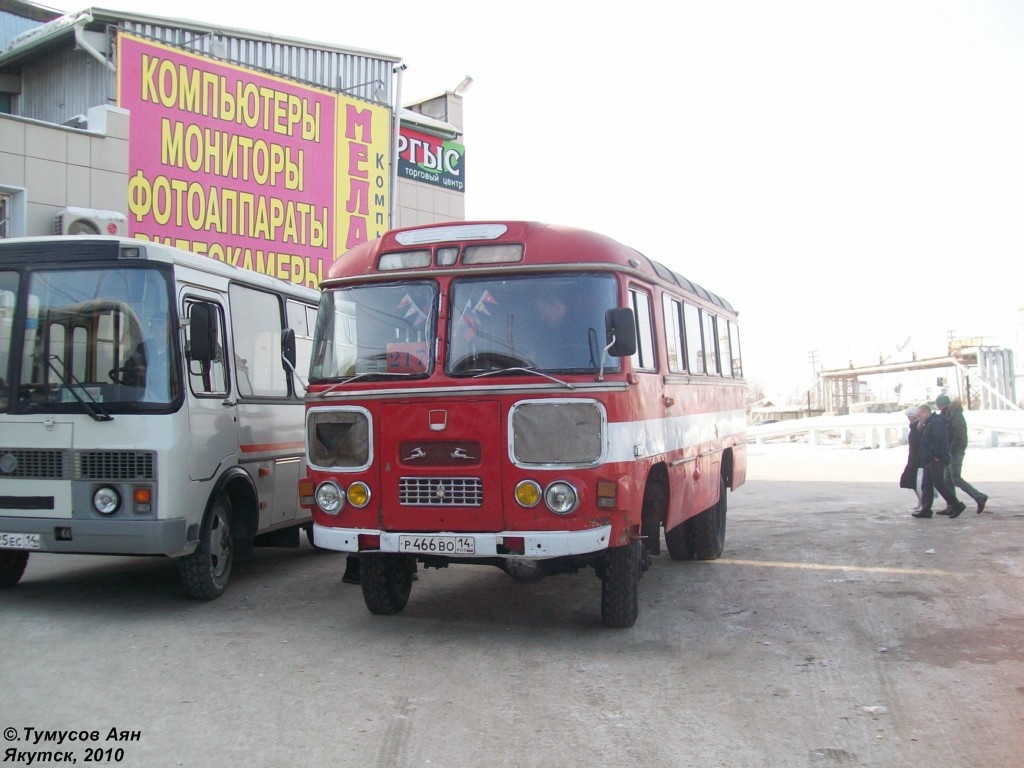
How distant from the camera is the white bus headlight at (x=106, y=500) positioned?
7688 mm

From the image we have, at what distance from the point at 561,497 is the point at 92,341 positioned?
3.92 m

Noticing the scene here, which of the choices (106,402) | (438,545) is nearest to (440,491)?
(438,545)

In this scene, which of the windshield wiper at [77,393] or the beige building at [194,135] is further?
the beige building at [194,135]

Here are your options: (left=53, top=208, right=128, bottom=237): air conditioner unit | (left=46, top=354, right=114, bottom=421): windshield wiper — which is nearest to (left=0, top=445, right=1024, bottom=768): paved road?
(left=46, top=354, right=114, bottom=421): windshield wiper

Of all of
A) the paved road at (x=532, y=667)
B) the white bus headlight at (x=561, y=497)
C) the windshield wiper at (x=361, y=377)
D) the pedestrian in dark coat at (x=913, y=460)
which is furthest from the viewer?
the pedestrian in dark coat at (x=913, y=460)

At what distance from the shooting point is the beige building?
15.7 metres

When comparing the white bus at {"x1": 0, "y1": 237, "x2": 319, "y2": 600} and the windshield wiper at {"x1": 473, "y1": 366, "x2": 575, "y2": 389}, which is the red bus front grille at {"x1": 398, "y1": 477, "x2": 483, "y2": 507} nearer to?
the windshield wiper at {"x1": 473, "y1": 366, "x2": 575, "y2": 389}

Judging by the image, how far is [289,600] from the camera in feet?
29.0

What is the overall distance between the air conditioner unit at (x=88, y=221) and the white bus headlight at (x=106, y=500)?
8705 millimetres

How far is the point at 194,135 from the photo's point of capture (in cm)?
1797

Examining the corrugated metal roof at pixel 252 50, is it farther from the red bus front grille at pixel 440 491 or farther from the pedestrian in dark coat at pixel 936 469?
the pedestrian in dark coat at pixel 936 469

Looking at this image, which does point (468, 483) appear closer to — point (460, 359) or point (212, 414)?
point (460, 359)

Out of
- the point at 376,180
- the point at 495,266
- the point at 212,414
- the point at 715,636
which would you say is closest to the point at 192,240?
the point at 376,180

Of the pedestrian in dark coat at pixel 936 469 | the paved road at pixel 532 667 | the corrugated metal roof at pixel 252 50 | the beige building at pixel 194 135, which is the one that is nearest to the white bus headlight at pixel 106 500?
the paved road at pixel 532 667
